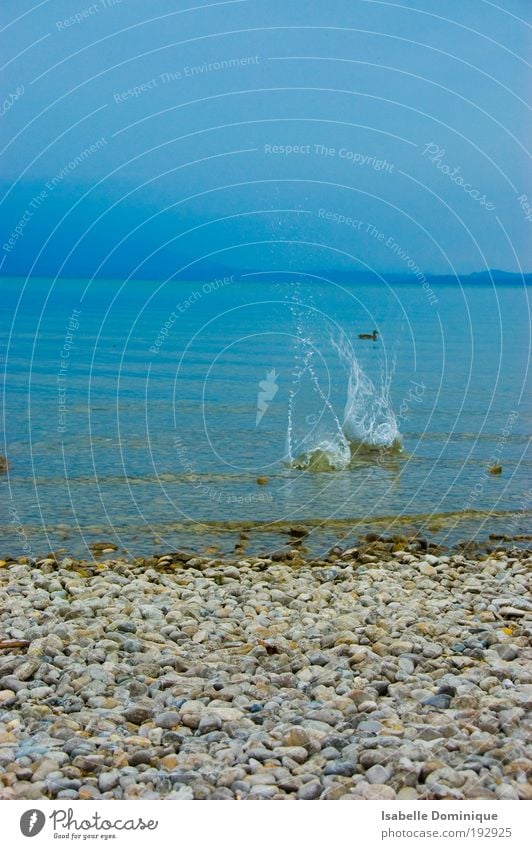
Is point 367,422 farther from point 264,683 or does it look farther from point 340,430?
point 264,683

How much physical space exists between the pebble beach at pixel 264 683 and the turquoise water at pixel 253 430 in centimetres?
168

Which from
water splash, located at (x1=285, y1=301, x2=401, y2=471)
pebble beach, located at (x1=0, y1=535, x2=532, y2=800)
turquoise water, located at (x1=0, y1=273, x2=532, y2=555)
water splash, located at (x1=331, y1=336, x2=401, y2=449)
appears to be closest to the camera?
pebble beach, located at (x1=0, y1=535, x2=532, y2=800)

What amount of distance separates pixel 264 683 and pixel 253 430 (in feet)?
32.2

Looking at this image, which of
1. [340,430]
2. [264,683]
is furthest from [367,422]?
[264,683]

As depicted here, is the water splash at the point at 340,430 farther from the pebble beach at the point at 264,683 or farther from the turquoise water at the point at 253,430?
the pebble beach at the point at 264,683

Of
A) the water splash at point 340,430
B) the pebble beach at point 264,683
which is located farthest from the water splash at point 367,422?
the pebble beach at point 264,683

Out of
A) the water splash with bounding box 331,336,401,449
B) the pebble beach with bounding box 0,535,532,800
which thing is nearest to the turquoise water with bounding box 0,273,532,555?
the water splash with bounding box 331,336,401,449

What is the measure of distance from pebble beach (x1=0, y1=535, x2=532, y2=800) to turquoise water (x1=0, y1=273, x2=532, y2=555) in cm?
168

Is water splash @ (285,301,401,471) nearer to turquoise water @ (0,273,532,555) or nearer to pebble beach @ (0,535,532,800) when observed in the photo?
turquoise water @ (0,273,532,555)

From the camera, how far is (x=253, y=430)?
14.7 meters

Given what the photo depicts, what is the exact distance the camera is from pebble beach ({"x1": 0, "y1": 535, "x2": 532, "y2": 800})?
4.03 metres

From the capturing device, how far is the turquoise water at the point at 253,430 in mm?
9477

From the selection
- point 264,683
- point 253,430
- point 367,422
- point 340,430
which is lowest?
point 264,683
